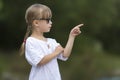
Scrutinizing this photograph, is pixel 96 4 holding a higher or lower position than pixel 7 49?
higher

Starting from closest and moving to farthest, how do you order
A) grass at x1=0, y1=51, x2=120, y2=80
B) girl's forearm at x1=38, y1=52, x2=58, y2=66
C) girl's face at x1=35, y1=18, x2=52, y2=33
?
1. girl's forearm at x1=38, y1=52, x2=58, y2=66
2. girl's face at x1=35, y1=18, x2=52, y2=33
3. grass at x1=0, y1=51, x2=120, y2=80

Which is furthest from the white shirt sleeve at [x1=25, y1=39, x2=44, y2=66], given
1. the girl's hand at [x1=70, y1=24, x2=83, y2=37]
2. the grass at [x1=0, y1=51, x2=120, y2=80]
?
the grass at [x1=0, y1=51, x2=120, y2=80]

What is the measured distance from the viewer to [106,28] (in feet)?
92.6

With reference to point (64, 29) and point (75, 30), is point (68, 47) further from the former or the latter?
point (64, 29)

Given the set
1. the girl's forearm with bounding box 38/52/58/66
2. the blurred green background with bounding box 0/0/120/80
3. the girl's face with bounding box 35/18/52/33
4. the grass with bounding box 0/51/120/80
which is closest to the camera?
the girl's forearm with bounding box 38/52/58/66

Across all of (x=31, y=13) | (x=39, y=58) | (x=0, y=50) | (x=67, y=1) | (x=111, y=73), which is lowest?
(x=0, y=50)

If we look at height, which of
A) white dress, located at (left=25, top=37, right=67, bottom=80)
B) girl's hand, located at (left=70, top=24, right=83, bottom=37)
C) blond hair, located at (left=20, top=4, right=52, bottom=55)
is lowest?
white dress, located at (left=25, top=37, right=67, bottom=80)

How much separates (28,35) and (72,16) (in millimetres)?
17236

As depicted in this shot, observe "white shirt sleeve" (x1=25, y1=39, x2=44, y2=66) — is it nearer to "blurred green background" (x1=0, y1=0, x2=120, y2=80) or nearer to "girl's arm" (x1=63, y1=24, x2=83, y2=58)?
"girl's arm" (x1=63, y1=24, x2=83, y2=58)

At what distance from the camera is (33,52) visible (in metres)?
4.73

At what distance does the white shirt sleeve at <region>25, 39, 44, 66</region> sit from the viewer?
4.71 meters

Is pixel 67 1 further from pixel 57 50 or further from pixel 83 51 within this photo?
pixel 57 50

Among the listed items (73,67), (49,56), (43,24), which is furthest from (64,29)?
(49,56)

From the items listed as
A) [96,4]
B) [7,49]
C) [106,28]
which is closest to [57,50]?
[96,4]
